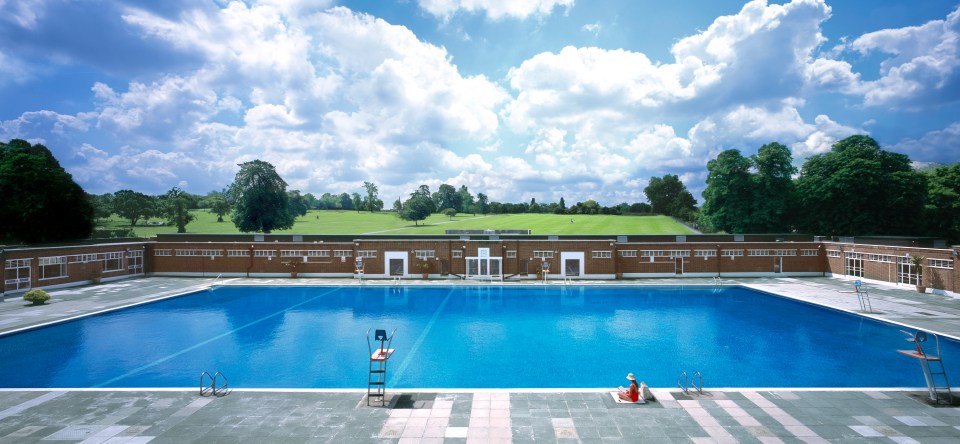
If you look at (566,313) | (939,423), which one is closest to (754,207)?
(566,313)

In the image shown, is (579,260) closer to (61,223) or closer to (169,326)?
(169,326)

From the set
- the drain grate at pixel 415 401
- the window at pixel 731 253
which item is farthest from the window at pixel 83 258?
the window at pixel 731 253

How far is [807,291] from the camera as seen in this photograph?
1266 inches

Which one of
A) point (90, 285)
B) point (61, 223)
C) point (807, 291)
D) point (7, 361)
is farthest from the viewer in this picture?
point (61, 223)

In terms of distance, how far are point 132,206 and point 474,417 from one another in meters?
108

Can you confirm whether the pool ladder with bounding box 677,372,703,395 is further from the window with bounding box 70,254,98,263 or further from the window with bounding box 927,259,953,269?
the window with bounding box 70,254,98,263

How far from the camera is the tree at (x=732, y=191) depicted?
48750mm

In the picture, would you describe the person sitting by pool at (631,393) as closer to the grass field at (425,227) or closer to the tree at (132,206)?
the grass field at (425,227)

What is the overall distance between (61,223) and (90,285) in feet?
51.8

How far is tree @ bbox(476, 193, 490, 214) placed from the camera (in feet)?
465

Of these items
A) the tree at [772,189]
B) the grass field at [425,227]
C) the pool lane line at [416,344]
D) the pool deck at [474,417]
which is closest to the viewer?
the pool deck at [474,417]

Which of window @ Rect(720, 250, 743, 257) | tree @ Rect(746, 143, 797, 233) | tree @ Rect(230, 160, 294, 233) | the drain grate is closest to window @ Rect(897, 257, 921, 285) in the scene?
window @ Rect(720, 250, 743, 257)

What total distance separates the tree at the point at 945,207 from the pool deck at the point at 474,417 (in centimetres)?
4844

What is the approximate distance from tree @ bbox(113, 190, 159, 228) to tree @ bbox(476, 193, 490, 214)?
276ft
